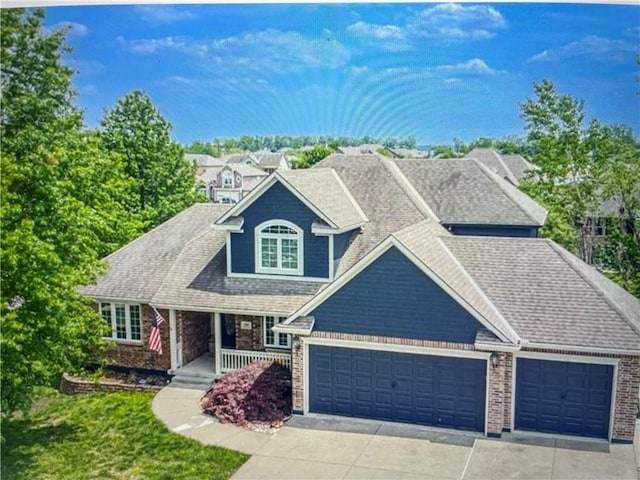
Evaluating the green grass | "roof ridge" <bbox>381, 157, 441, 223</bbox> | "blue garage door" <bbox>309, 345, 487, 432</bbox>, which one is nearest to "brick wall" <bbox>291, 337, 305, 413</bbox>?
"blue garage door" <bbox>309, 345, 487, 432</bbox>

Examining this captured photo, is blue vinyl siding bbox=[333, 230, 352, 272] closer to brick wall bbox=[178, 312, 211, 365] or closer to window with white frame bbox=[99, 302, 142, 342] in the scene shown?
brick wall bbox=[178, 312, 211, 365]

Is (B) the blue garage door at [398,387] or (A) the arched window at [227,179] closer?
(B) the blue garage door at [398,387]

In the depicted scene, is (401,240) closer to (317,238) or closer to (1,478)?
(317,238)

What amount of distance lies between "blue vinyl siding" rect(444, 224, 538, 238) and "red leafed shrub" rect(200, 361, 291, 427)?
5351mm

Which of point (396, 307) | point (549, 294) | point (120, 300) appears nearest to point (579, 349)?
point (549, 294)

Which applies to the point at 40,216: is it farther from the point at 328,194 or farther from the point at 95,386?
the point at 328,194

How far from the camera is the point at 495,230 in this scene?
1441 centimetres

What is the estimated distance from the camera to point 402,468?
874 cm

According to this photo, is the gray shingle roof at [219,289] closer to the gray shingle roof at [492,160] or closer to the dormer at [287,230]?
the dormer at [287,230]

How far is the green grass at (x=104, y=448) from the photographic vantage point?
29.6ft

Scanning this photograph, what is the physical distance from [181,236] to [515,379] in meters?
7.52

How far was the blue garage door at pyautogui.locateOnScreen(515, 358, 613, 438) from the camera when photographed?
9.50 meters

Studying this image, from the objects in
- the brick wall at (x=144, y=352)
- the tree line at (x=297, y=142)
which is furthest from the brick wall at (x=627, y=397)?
the brick wall at (x=144, y=352)

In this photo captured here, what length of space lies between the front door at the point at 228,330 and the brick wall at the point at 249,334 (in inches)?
35.2
